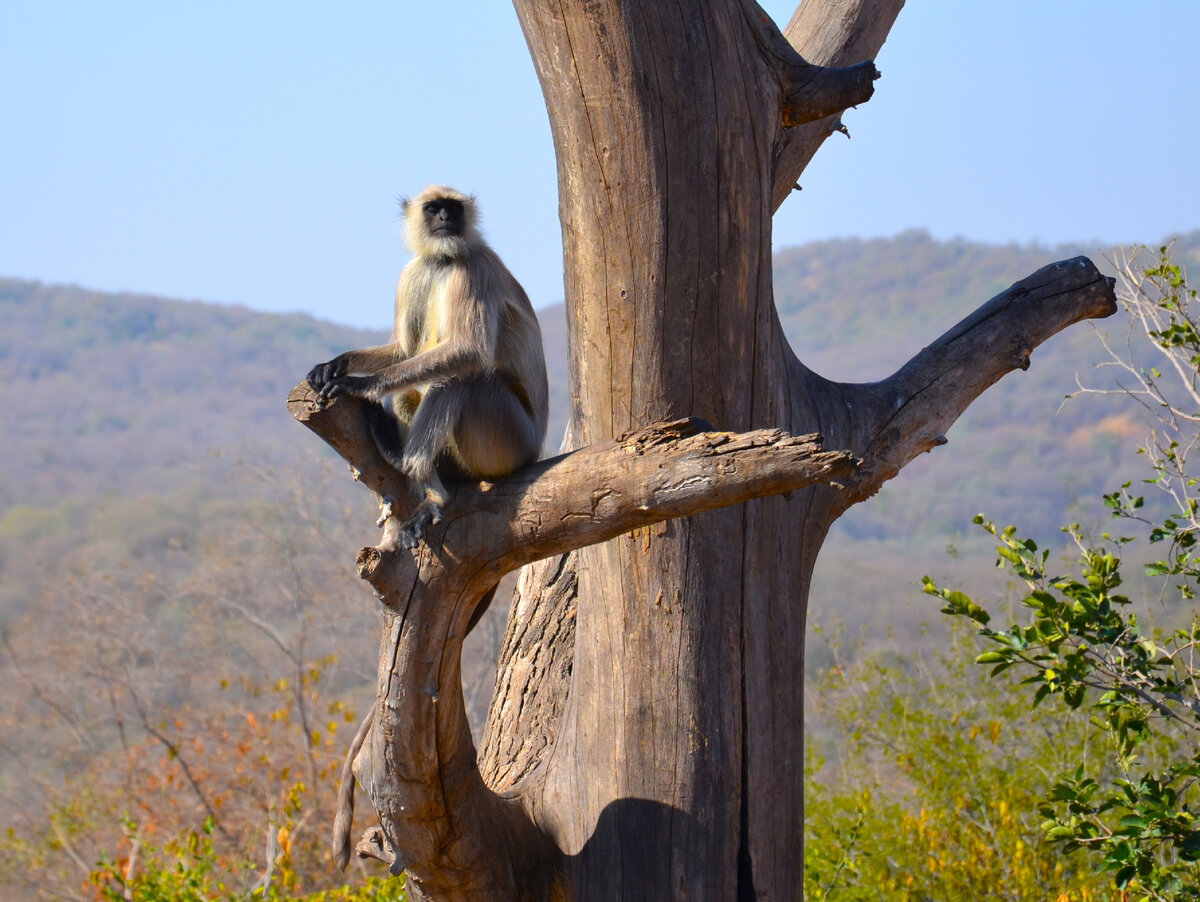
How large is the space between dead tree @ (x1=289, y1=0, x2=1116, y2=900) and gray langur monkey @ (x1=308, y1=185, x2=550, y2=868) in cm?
20

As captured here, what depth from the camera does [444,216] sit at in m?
4.06

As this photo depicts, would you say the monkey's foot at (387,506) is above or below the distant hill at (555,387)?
below

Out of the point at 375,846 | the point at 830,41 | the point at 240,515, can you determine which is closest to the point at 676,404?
the point at 375,846

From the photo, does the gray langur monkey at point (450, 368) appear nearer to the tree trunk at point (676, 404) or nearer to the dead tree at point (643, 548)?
the dead tree at point (643, 548)

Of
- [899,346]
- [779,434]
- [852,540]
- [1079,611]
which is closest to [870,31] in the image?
[1079,611]

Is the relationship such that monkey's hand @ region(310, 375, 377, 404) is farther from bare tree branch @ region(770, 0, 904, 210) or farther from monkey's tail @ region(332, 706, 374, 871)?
bare tree branch @ region(770, 0, 904, 210)

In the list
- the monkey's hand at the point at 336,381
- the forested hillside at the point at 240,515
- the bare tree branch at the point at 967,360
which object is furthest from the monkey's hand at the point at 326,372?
the forested hillside at the point at 240,515

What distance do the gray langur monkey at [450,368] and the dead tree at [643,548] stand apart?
286 millimetres

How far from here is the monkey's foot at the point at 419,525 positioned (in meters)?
2.99

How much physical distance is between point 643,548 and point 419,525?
603mm

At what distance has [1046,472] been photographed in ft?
83.8

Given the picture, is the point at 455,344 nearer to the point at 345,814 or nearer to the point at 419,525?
the point at 419,525

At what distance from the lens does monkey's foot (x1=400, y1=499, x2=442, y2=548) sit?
9.81 feet

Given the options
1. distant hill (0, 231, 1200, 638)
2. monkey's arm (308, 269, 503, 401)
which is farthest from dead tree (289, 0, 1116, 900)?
distant hill (0, 231, 1200, 638)
